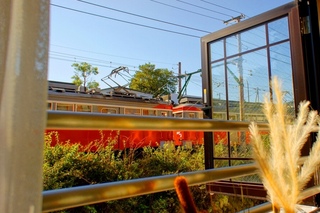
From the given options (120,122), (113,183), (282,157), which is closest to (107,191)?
(113,183)

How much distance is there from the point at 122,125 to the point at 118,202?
2940mm

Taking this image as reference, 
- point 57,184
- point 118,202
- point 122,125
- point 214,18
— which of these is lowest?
point 118,202

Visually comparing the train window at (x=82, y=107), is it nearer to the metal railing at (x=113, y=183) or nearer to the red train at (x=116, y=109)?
the red train at (x=116, y=109)

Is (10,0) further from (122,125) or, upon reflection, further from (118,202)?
(118,202)

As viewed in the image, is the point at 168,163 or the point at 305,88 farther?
the point at 168,163

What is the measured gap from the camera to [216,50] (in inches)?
92.9

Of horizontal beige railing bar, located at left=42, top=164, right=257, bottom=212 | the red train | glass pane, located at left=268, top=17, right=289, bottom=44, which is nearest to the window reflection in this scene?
glass pane, located at left=268, top=17, right=289, bottom=44

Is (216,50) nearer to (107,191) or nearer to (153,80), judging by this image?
(107,191)

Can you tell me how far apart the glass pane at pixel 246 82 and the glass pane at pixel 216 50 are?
0.11m

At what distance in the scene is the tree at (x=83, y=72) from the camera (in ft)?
45.6

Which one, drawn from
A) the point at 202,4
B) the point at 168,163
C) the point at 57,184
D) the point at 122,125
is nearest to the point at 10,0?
the point at 122,125

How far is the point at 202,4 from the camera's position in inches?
300

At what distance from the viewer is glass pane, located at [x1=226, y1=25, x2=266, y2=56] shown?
6.73 feet

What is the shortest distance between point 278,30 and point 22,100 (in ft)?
6.48
